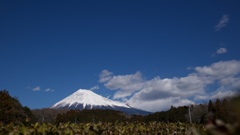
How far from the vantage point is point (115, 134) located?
25.7ft

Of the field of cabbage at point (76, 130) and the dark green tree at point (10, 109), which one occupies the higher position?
the dark green tree at point (10, 109)

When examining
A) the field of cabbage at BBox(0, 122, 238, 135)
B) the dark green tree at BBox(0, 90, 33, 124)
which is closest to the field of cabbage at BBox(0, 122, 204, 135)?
the field of cabbage at BBox(0, 122, 238, 135)

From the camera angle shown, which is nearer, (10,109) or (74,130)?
(74,130)

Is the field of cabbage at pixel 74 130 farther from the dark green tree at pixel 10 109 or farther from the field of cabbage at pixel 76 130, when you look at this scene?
the dark green tree at pixel 10 109

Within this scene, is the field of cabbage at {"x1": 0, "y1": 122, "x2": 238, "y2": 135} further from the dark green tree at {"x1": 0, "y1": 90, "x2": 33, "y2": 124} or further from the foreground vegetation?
the dark green tree at {"x1": 0, "y1": 90, "x2": 33, "y2": 124}

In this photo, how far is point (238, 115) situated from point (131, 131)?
766 centimetres

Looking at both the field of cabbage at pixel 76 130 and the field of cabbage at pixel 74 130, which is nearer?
the field of cabbage at pixel 76 130

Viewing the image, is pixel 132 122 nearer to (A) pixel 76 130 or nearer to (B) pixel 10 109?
(A) pixel 76 130

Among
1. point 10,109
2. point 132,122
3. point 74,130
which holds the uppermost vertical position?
point 10,109

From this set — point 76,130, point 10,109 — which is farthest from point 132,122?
point 10,109

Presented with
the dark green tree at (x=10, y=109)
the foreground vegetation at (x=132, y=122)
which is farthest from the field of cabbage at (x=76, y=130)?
the dark green tree at (x=10, y=109)

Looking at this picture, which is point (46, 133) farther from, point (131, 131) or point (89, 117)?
point (89, 117)

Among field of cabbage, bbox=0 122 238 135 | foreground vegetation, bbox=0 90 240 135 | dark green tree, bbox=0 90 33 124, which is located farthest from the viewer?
dark green tree, bbox=0 90 33 124

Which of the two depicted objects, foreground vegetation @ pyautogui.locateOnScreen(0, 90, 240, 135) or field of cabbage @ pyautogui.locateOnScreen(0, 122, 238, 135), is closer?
foreground vegetation @ pyautogui.locateOnScreen(0, 90, 240, 135)
